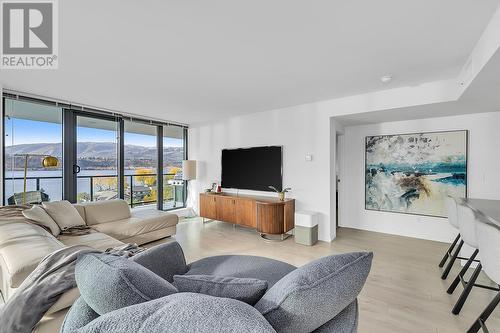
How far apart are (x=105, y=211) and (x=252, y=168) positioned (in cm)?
270

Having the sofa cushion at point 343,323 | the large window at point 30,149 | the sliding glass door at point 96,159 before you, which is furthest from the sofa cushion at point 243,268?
the sliding glass door at point 96,159

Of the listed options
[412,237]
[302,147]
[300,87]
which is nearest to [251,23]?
[300,87]

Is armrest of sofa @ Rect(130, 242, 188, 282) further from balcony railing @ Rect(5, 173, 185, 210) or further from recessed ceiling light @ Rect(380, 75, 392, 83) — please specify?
balcony railing @ Rect(5, 173, 185, 210)

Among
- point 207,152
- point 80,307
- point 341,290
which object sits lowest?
point 80,307

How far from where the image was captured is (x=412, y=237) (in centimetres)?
394

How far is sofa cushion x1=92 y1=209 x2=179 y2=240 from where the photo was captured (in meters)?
3.24

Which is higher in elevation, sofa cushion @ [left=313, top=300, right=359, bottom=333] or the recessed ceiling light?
the recessed ceiling light

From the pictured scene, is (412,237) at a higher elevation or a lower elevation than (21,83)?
lower

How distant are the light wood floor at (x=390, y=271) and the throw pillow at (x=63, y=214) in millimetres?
1541

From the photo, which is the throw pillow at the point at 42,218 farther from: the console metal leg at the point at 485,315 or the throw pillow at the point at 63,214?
the console metal leg at the point at 485,315

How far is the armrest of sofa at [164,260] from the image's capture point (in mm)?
1502

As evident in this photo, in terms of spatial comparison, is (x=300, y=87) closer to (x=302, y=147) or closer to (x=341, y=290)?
(x=302, y=147)

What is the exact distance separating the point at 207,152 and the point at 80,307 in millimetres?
4837

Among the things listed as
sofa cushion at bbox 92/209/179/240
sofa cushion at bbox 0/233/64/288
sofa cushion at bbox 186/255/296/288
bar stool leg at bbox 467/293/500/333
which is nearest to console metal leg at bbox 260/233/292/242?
sofa cushion at bbox 92/209/179/240
